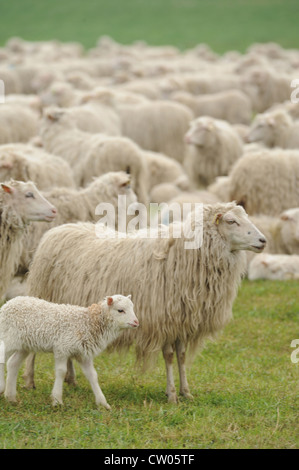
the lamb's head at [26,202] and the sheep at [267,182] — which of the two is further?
the sheep at [267,182]

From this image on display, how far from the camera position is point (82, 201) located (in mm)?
7555

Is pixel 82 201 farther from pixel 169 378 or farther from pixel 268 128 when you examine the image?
pixel 268 128

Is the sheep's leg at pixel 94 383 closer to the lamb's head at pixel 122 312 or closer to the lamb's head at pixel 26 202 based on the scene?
the lamb's head at pixel 122 312

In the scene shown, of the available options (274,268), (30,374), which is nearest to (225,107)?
(274,268)

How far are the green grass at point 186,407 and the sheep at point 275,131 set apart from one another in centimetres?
518

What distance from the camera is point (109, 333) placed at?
533 centimetres

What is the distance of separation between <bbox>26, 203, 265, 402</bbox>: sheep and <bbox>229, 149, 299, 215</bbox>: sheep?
438cm

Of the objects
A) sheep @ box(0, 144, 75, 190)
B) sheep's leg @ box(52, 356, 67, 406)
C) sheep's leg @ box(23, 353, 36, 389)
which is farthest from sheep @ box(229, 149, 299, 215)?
sheep's leg @ box(52, 356, 67, 406)

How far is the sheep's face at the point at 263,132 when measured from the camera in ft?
40.0

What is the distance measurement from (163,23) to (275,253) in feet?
136

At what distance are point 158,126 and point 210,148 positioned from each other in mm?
3068

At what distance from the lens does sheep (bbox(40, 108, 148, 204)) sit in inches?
380

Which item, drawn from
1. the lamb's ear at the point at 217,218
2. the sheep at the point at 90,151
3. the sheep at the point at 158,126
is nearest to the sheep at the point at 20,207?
the lamb's ear at the point at 217,218
